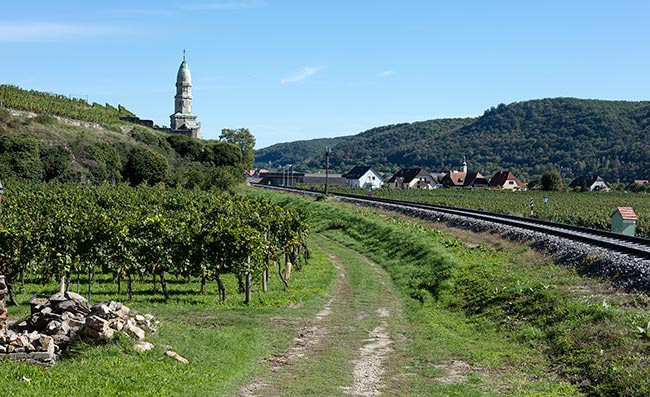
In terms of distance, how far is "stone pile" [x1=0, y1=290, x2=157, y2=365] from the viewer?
16.4 meters

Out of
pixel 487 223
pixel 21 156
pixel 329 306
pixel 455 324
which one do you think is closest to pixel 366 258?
pixel 487 223

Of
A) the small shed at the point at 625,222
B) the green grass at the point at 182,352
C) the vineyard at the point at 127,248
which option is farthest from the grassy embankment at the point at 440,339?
the small shed at the point at 625,222

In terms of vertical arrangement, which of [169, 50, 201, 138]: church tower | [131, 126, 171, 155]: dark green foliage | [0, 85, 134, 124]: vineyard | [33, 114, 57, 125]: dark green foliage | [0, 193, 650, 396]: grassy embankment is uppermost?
[169, 50, 201, 138]: church tower

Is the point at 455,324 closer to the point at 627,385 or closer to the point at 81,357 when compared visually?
the point at 627,385

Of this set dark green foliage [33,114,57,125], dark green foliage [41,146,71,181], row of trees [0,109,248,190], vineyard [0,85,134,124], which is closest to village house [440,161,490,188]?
row of trees [0,109,248,190]

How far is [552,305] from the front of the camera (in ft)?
72.6

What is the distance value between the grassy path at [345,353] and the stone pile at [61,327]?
3737 millimetres

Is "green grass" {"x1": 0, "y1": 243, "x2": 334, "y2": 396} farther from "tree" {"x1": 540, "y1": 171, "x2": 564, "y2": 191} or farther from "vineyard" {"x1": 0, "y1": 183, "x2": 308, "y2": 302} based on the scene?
"tree" {"x1": 540, "y1": 171, "x2": 564, "y2": 191}

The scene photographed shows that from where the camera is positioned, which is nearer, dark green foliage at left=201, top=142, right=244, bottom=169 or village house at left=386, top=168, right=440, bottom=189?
dark green foliage at left=201, top=142, right=244, bottom=169

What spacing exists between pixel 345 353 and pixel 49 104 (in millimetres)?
92514

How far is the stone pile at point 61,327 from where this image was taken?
1641 cm

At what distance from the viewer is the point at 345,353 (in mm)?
20109

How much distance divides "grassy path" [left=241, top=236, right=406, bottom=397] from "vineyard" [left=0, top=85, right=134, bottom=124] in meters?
73.5

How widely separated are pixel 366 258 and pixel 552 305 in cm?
2360
